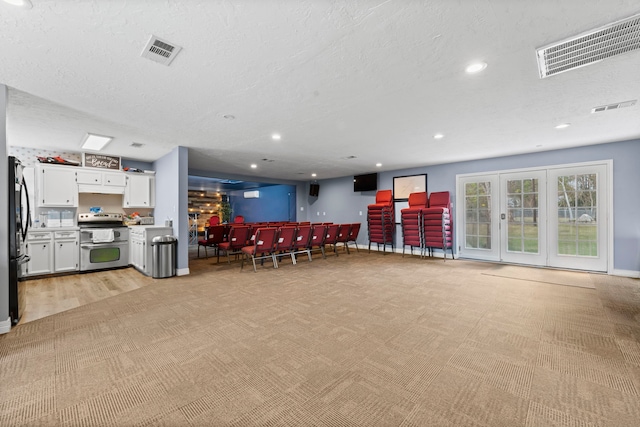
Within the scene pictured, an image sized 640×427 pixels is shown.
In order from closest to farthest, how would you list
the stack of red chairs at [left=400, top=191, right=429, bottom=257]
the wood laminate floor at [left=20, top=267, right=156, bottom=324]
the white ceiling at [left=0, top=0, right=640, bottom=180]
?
the white ceiling at [left=0, top=0, right=640, bottom=180], the wood laminate floor at [left=20, top=267, right=156, bottom=324], the stack of red chairs at [left=400, top=191, right=429, bottom=257]

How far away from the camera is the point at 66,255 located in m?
5.39

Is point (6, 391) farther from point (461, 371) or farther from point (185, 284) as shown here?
point (461, 371)

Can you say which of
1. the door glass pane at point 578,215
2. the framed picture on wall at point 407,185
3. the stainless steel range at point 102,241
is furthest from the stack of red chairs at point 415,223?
the stainless steel range at point 102,241

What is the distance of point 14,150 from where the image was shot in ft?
17.6

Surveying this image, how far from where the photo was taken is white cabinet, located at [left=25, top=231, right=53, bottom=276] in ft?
16.4

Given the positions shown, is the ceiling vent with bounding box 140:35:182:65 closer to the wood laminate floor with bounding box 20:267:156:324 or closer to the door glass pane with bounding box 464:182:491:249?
the wood laminate floor with bounding box 20:267:156:324

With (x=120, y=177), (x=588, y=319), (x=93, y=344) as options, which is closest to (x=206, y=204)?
(x=120, y=177)

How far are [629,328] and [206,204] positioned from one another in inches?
594

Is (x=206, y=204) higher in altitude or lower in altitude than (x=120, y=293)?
higher

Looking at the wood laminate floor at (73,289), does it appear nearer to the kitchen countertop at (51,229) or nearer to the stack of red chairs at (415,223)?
the kitchen countertop at (51,229)

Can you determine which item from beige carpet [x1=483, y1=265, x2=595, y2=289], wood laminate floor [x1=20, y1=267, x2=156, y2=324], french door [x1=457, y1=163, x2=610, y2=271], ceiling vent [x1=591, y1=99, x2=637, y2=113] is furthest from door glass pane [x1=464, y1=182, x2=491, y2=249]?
wood laminate floor [x1=20, y1=267, x2=156, y2=324]

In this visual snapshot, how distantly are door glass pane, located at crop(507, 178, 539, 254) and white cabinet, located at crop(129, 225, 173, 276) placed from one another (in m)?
7.75

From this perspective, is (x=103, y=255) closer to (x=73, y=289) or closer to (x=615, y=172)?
(x=73, y=289)

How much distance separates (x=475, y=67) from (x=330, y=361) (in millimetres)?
2922
